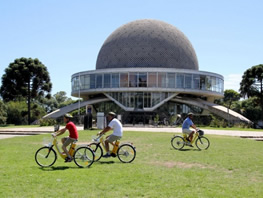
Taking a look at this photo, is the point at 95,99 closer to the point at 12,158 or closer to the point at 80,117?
the point at 80,117

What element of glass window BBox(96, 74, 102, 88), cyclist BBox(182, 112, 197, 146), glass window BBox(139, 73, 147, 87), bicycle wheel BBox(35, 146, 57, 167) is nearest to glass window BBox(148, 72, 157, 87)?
glass window BBox(139, 73, 147, 87)

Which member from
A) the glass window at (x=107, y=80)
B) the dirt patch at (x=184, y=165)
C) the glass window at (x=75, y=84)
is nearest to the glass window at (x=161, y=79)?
the glass window at (x=107, y=80)

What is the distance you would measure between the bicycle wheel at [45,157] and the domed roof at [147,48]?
3736cm

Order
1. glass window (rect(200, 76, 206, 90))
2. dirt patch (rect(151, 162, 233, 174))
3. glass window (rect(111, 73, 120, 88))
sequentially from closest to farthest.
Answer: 1. dirt patch (rect(151, 162, 233, 174))
2. glass window (rect(111, 73, 120, 88))
3. glass window (rect(200, 76, 206, 90))

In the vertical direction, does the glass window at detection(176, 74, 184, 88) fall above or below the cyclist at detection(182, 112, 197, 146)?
above

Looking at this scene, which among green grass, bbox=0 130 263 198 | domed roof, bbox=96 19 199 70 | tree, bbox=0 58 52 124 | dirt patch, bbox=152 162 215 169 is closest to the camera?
green grass, bbox=0 130 263 198

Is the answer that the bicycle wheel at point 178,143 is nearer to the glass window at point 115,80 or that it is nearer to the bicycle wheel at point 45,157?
the bicycle wheel at point 45,157

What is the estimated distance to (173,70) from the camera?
42.8 meters

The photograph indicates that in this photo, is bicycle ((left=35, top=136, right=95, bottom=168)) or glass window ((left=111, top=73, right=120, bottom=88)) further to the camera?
glass window ((left=111, top=73, right=120, bottom=88))

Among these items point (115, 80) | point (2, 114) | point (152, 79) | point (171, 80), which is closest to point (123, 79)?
point (115, 80)

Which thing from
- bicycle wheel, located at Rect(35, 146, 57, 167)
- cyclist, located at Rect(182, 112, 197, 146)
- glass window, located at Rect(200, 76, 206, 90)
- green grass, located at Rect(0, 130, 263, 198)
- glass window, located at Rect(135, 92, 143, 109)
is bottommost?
green grass, located at Rect(0, 130, 263, 198)

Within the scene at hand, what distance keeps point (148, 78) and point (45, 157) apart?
34.6 meters

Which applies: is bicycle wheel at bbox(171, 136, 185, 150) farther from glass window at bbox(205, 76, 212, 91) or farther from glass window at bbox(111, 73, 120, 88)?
glass window at bbox(205, 76, 212, 91)

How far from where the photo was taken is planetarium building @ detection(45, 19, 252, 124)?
138ft
